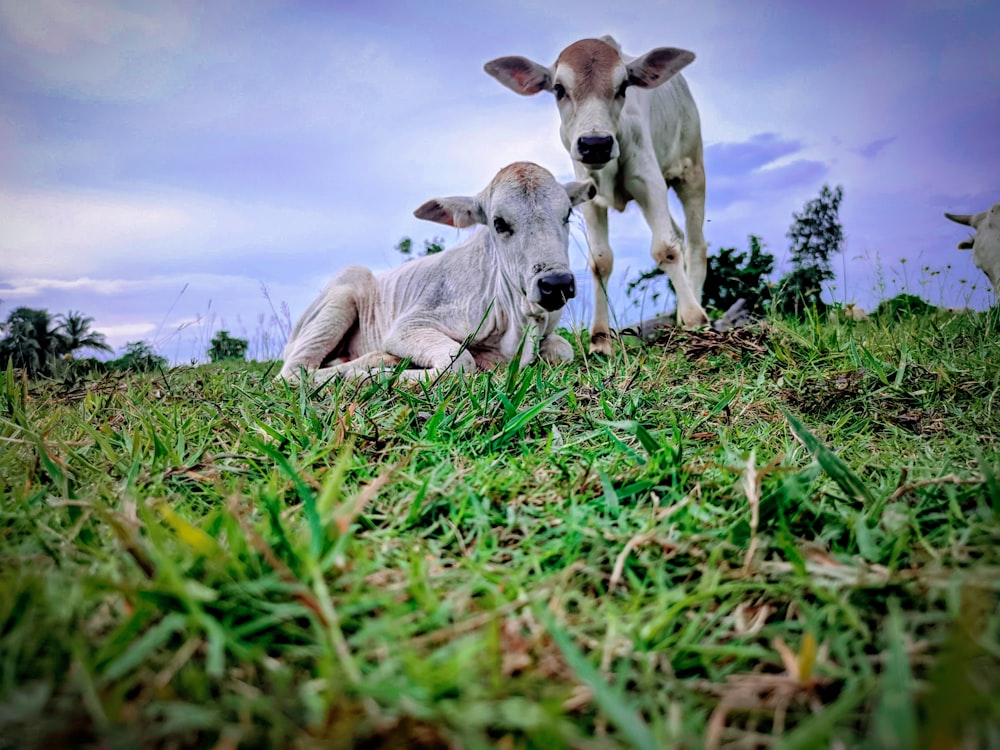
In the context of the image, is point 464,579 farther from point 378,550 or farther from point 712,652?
point 712,652

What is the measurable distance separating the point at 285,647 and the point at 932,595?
1174mm

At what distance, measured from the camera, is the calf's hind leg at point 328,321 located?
503 cm

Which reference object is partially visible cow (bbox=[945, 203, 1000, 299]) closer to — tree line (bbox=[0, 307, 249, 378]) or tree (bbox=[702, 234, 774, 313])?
tree (bbox=[702, 234, 774, 313])

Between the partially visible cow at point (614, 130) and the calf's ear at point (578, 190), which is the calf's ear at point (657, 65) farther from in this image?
the calf's ear at point (578, 190)

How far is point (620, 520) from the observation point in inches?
60.5

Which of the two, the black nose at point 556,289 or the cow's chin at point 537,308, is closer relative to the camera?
the black nose at point 556,289

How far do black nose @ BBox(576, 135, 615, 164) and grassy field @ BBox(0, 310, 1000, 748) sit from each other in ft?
8.65

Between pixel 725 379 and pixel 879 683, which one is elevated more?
pixel 725 379

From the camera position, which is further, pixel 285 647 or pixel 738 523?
pixel 738 523

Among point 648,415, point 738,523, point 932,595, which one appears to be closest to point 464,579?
point 738,523

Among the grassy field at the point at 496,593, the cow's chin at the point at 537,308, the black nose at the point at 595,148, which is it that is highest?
the black nose at the point at 595,148

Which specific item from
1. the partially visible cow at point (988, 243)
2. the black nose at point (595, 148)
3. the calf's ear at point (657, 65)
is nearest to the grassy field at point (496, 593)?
the black nose at point (595, 148)

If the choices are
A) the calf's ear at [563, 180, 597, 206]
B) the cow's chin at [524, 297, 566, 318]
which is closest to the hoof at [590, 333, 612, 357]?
the cow's chin at [524, 297, 566, 318]

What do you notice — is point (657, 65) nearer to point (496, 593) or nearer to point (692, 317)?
point (692, 317)
